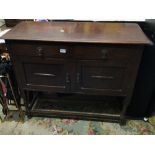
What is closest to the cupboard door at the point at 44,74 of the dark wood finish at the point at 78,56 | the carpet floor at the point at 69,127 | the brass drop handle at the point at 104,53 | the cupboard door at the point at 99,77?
the dark wood finish at the point at 78,56

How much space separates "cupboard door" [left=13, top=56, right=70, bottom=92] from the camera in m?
1.33

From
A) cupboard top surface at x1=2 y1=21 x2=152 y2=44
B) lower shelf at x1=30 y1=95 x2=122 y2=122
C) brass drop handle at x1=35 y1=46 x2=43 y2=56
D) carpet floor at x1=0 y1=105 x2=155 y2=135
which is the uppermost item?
cupboard top surface at x1=2 y1=21 x2=152 y2=44

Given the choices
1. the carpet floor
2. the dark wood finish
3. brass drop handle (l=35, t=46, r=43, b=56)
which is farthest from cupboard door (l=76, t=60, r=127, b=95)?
the carpet floor

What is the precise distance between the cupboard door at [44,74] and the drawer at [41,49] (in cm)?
4

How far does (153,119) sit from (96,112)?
539 mm

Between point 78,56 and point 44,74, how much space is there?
327 millimetres

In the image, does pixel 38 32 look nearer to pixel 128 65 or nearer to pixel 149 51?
pixel 128 65

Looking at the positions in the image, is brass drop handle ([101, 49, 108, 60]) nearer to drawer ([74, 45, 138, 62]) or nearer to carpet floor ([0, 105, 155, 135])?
drawer ([74, 45, 138, 62])

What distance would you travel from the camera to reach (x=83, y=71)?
134 centimetres

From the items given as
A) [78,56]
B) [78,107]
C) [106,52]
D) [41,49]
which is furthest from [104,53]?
[78,107]

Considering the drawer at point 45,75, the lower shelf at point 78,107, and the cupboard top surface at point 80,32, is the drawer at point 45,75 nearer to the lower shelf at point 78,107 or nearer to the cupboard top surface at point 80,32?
the cupboard top surface at point 80,32

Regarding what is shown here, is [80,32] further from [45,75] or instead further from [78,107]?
[78,107]

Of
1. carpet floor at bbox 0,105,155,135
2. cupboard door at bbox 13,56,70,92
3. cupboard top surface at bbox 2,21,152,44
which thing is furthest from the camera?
carpet floor at bbox 0,105,155,135

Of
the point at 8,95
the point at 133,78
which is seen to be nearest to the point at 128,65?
the point at 133,78
